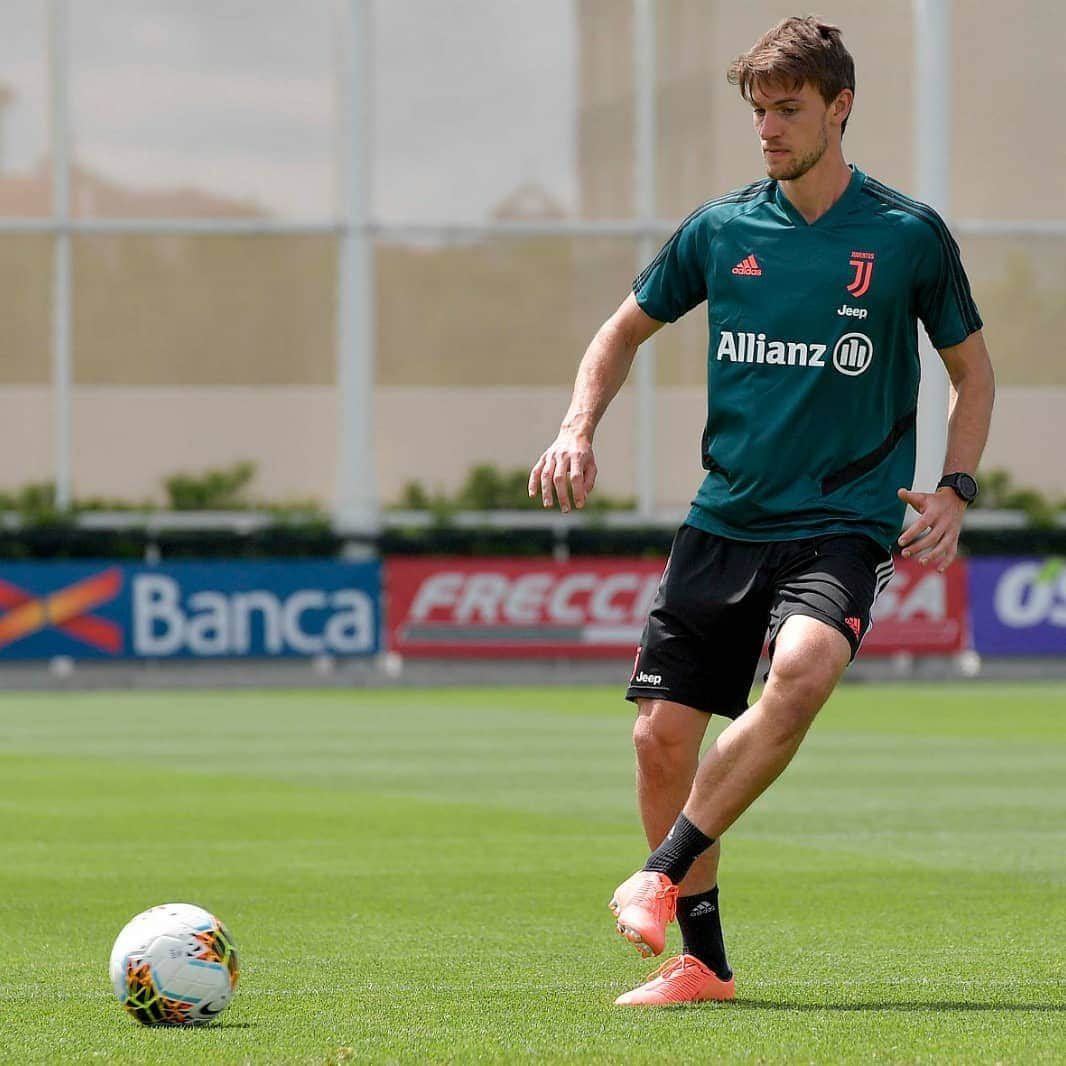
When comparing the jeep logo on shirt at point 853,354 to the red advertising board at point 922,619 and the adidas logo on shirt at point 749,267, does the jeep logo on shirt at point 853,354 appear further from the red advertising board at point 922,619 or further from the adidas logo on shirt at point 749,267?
the red advertising board at point 922,619

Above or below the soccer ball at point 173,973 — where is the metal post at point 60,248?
above

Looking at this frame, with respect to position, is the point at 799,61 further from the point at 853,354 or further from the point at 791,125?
the point at 853,354

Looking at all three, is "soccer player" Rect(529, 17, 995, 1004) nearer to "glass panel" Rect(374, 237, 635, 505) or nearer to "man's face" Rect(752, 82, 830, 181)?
"man's face" Rect(752, 82, 830, 181)

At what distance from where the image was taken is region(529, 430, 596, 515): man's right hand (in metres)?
5.34

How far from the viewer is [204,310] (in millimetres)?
27375

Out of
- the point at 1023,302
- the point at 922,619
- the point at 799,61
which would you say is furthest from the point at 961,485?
the point at 1023,302

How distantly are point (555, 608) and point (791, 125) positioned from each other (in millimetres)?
18151

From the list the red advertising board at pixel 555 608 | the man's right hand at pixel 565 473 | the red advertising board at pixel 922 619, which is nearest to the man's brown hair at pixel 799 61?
the man's right hand at pixel 565 473

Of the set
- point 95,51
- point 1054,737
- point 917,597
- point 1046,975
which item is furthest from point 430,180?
point 1046,975

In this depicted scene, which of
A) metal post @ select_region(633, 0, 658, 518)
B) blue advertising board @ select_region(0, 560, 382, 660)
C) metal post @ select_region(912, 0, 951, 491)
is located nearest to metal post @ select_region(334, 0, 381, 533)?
metal post @ select_region(633, 0, 658, 518)

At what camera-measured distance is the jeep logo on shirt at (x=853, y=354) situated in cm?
545

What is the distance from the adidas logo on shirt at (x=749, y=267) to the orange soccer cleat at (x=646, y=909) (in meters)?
1.51

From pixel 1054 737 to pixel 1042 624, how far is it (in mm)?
8085

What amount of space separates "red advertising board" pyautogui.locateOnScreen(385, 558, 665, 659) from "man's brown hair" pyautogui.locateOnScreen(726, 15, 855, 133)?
17.8 m
